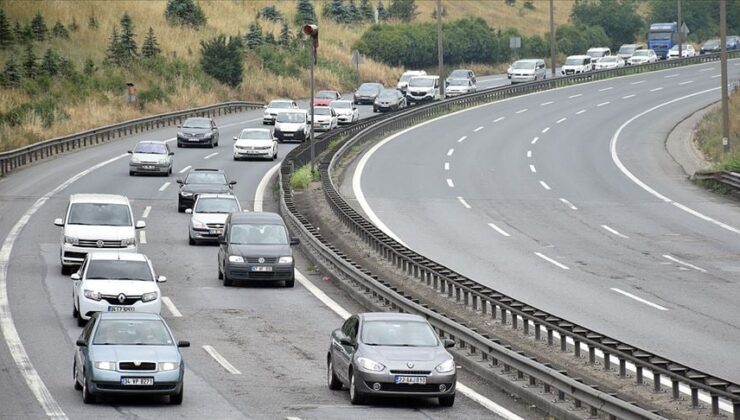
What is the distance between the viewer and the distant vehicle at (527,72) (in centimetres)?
9888

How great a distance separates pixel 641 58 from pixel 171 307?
85.0m

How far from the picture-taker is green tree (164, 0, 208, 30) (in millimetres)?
106000

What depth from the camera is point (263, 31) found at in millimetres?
110750

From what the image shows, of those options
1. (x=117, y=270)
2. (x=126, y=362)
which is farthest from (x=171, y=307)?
(x=126, y=362)

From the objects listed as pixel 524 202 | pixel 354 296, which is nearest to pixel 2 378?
pixel 354 296

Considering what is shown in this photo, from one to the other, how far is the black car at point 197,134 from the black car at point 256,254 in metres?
31.5

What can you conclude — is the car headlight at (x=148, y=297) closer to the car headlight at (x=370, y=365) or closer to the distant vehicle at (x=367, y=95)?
the car headlight at (x=370, y=365)

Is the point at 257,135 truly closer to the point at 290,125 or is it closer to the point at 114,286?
the point at 290,125

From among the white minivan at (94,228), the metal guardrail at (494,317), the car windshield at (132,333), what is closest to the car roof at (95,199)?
the white minivan at (94,228)

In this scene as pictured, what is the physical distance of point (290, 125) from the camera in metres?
70.1

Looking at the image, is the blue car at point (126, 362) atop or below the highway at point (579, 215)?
atop

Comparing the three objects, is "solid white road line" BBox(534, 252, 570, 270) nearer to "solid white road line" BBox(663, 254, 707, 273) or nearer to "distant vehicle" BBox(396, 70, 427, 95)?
"solid white road line" BBox(663, 254, 707, 273)

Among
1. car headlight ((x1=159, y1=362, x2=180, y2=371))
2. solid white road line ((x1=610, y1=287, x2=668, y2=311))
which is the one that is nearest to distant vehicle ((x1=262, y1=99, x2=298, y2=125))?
solid white road line ((x1=610, y1=287, x2=668, y2=311))

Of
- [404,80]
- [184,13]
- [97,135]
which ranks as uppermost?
[184,13]
